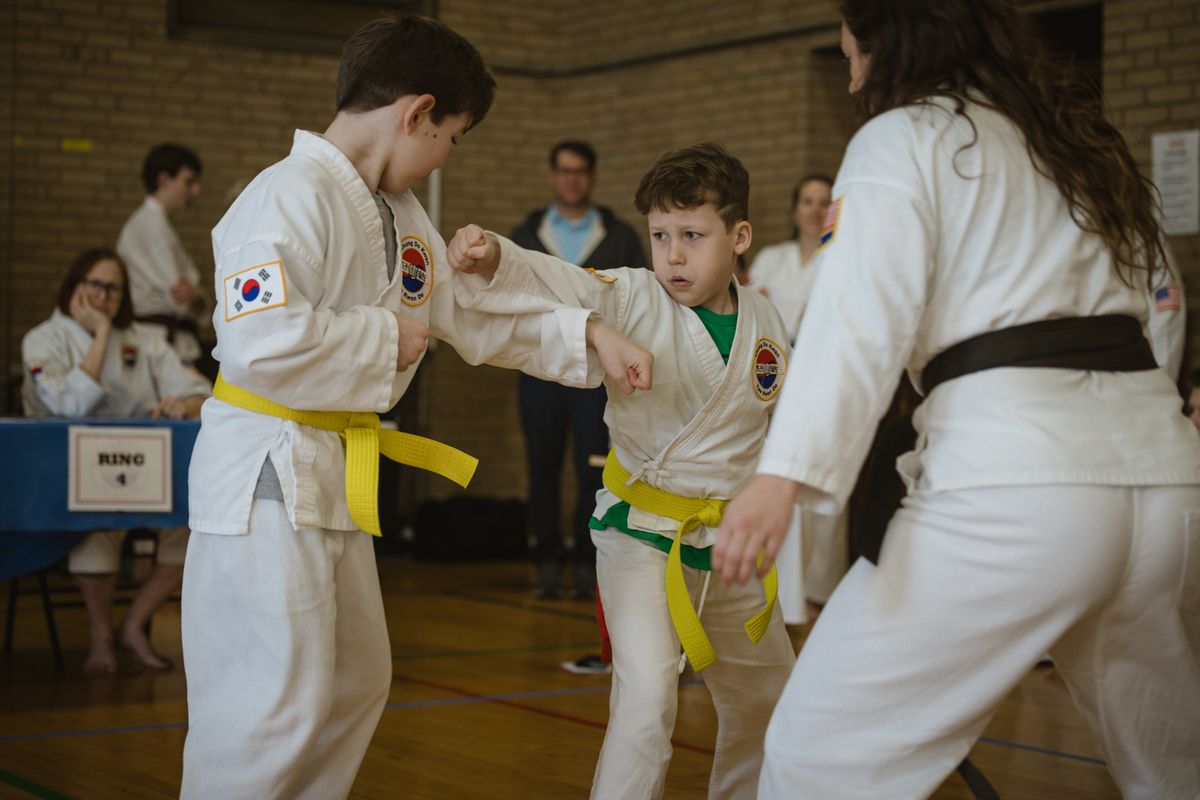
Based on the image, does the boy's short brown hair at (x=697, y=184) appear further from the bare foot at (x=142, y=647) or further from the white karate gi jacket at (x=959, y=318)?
the bare foot at (x=142, y=647)

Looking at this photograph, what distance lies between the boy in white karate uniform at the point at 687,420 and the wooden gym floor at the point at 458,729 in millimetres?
705

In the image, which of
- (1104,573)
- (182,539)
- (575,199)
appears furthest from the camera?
(575,199)

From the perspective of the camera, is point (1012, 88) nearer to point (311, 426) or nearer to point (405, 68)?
point (405, 68)

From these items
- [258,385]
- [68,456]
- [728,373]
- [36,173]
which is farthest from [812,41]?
[258,385]

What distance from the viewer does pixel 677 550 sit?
2.66 m

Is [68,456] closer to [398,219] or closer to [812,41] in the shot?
[398,219]

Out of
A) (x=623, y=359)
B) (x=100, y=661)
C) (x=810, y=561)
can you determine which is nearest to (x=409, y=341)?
(x=623, y=359)

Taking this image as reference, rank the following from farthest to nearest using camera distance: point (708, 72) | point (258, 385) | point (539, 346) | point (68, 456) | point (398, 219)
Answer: point (708, 72)
point (68, 456)
point (539, 346)
point (398, 219)
point (258, 385)

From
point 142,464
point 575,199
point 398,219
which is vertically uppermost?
point 575,199

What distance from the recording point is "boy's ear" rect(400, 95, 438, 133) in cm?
241

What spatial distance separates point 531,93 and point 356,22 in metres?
1.35

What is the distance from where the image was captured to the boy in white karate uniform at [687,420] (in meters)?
2.72

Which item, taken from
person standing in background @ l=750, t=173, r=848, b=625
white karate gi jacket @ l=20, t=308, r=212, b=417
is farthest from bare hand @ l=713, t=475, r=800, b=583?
person standing in background @ l=750, t=173, r=848, b=625

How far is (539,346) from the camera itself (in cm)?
273
